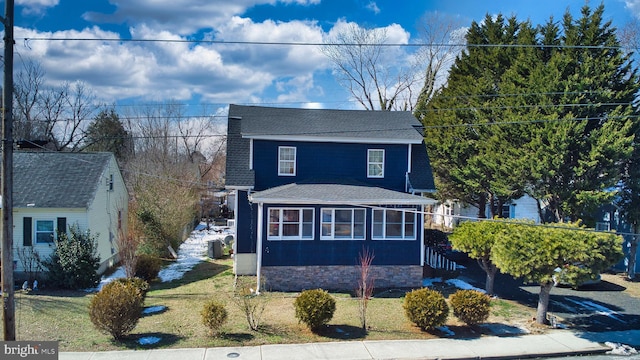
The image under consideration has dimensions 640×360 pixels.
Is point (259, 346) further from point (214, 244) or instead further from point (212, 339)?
point (214, 244)

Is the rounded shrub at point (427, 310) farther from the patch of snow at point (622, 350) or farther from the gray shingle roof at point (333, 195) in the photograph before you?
the gray shingle roof at point (333, 195)

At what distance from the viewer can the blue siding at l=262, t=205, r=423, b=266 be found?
62.5 feet

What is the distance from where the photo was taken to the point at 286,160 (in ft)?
70.0

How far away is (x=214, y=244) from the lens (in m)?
26.7

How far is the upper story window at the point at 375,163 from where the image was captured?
2178 centimetres

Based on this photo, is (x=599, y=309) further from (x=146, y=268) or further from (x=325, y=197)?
(x=146, y=268)

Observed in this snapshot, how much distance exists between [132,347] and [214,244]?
14529 mm

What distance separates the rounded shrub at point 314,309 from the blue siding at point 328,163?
8.32 m

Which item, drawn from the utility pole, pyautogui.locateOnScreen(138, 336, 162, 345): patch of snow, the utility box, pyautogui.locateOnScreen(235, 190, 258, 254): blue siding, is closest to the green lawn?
pyautogui.locateOnScreen(138, 336, 162, 345): patch of snow

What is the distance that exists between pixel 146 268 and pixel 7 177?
33.1 ft

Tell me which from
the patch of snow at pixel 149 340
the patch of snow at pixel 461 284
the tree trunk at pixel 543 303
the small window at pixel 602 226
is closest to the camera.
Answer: the patch of snow at pixel 149 340

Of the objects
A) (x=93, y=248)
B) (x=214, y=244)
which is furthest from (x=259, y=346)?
(x=214, y=244)

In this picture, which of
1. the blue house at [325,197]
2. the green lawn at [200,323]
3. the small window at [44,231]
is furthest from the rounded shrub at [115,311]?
the small window at [44,231]

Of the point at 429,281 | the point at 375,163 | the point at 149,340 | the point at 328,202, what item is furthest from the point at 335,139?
the point at 149,340
